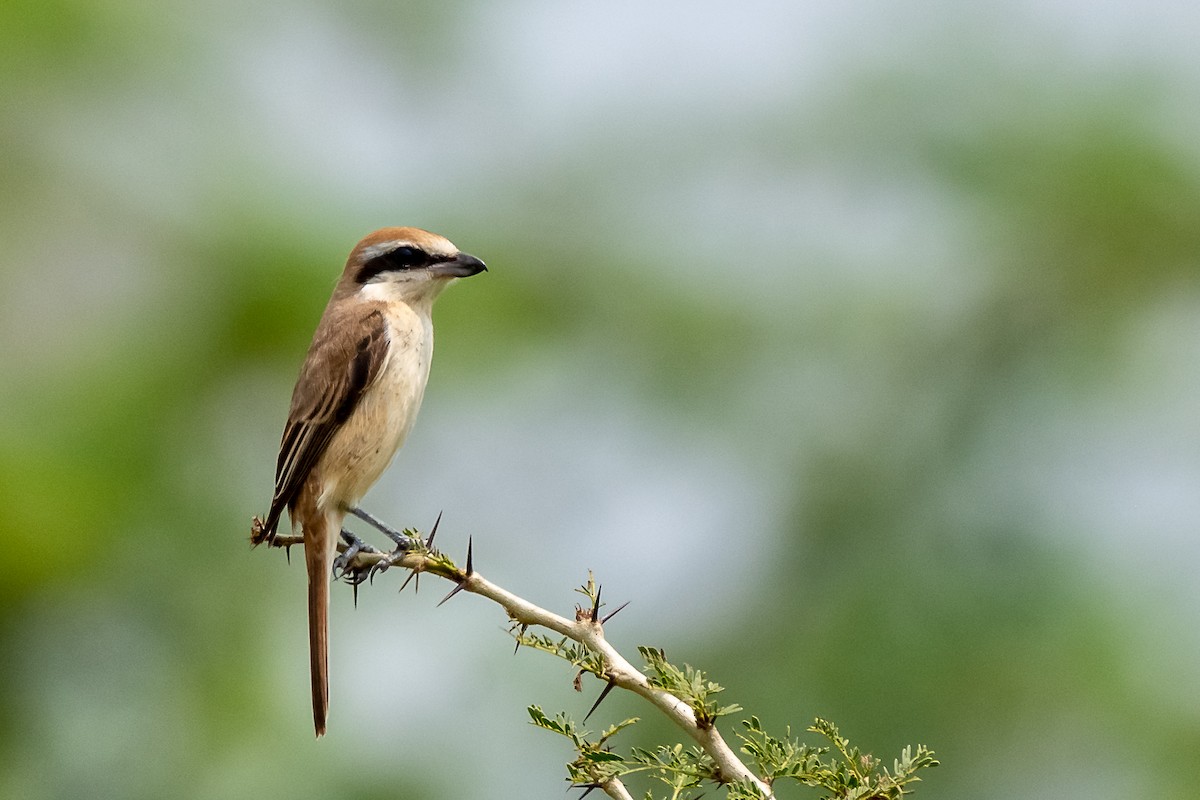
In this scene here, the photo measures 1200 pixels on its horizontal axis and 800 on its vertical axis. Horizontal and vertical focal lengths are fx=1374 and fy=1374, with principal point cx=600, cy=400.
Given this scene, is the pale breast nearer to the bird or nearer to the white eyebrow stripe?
the bird

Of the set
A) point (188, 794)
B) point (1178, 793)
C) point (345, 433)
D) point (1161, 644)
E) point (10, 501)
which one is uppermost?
point (345, 433)

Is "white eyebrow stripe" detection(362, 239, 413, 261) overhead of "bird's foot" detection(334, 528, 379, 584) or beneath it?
overhead

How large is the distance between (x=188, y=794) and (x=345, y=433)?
4.47 m

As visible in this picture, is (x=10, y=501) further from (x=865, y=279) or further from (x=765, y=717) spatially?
(x=865, y=279)

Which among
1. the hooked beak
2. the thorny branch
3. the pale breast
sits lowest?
the pale breast

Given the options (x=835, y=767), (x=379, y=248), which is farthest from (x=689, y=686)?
(x=379, y=248)

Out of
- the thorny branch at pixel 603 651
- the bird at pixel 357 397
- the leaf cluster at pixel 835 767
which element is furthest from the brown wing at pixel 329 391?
the leaf cluster at pixel 835 767

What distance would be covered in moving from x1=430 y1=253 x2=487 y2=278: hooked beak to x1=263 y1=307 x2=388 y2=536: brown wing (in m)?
0.23

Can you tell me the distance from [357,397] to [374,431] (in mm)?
117

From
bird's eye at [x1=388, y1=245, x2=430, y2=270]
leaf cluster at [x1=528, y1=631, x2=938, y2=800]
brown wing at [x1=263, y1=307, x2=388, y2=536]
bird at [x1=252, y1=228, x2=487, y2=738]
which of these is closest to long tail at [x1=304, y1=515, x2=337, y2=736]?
bird at [x1=252, y1=228, x2=487, y2=738]

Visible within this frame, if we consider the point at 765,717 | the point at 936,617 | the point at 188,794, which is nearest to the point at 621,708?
the point at 765,717

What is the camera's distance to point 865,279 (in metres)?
9.97

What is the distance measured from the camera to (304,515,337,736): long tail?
12.2ft

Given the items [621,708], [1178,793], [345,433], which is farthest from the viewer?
[621,708]
